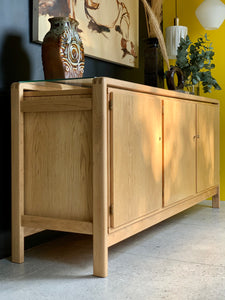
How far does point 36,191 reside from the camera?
1837 mm

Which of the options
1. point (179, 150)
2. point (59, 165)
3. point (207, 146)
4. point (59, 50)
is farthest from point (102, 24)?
point (59, 165)

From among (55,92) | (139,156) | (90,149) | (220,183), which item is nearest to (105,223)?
(90,149)

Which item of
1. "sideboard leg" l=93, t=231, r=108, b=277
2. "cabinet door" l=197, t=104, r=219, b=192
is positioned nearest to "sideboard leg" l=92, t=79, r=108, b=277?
"sideboard leg" l=93, t=231, r=108, b=277

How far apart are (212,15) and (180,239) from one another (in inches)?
69.0

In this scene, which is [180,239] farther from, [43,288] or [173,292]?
[43,288]

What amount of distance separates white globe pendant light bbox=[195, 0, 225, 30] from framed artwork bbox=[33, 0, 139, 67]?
0.50 m

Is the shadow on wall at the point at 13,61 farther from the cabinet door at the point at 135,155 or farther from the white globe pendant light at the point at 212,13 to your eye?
the white globe pendant light at the point at 212,13

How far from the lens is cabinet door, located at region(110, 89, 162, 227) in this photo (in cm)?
175

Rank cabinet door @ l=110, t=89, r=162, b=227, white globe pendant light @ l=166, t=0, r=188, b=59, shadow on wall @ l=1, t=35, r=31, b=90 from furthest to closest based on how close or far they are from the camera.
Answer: white globe pendant light @ l=166, t=0, r=188, b=59 → shadow on wall @ l=1, t=35, r=31, b=90 → cabinet door @ l=110, t=89, r=162, b=227

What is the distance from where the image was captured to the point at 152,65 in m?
2.71

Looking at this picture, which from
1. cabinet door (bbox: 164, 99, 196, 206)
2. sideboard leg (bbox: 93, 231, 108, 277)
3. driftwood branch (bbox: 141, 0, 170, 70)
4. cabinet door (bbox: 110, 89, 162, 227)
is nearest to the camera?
sideboard leg (bbox: 93, 231, 108, 277)

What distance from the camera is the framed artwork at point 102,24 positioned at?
2117 millimetres

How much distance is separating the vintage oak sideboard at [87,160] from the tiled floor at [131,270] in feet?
0.34

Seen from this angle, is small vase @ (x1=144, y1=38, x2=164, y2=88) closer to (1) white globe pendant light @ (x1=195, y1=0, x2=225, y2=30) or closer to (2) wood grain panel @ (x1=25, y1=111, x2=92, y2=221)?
(1) white globe pendant light @ (x1=195, y1=0, x2=225, y2=30)
